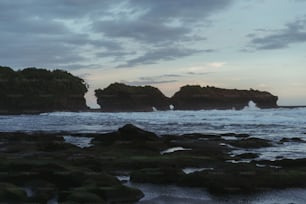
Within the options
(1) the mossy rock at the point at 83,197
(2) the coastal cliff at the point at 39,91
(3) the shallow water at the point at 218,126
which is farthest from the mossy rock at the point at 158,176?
(2) the coastal cliff at the point at 39,91

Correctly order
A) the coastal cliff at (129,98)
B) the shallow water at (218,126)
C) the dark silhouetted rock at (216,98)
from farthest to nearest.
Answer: the dark silhouetted rock at (216,98) → the coastal cliff at (129,98) → the shallow water at (218,126)

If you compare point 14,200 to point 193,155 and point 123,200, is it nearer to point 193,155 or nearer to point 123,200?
point 123,200

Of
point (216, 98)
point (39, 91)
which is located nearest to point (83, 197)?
point (39, 91)

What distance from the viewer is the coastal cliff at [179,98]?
14350 cm

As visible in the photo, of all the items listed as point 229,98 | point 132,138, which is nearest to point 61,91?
point 229,98

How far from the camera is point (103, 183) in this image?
513 inches

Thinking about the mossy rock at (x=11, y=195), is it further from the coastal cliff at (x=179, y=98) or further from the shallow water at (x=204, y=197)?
the coastal cliff at (x=179, y=98)

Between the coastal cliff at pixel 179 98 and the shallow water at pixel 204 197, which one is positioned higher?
the coastal cliff at pixel 179 98

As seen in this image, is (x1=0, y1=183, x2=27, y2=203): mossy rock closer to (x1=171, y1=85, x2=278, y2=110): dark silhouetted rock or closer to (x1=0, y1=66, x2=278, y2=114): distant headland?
(x1=0, y1=66, x2=278, y2=114): distant headland

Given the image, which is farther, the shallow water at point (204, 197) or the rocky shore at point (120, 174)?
the shallow water at point (204, 197)

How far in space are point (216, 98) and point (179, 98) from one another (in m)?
10.9

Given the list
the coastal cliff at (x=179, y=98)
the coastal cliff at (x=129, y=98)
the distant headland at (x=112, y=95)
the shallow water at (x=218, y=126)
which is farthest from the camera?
the coastal cliff at (x=179, y=98)

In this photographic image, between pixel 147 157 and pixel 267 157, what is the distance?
580 cm

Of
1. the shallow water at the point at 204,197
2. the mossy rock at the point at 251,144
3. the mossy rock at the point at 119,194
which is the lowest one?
the shallow water at the point at 204,197
